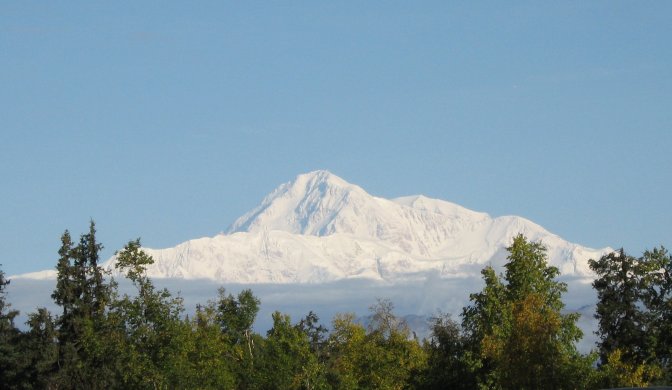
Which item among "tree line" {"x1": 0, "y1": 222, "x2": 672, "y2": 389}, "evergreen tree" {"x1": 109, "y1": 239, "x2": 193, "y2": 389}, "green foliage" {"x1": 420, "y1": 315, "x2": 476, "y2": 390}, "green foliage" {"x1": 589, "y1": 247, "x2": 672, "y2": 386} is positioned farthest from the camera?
"evergreen tree" {"x1": 109, "y1": 239, "x2": 193, "y2": 389}

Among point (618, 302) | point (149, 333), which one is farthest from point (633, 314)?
point (149, 333)

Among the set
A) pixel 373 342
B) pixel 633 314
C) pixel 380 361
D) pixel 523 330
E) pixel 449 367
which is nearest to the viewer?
pixel 523 330

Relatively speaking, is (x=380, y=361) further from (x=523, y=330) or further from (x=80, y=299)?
(x=523, y=330)

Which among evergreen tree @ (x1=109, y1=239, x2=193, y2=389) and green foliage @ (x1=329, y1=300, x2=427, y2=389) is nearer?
evergreen tree @ (x1=109, y1=239, x2=193, y2=389)

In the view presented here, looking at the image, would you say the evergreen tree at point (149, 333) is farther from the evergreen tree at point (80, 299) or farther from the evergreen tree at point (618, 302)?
the evergreen tree at point (618, 302)

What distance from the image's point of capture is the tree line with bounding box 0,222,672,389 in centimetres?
7719

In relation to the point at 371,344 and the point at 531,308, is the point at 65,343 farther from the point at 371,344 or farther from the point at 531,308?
the point at 531,308

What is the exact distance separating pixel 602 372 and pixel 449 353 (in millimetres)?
14794

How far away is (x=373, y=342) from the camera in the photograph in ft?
370

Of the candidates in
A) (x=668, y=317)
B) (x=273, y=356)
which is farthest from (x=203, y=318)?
(x=668, y=317)

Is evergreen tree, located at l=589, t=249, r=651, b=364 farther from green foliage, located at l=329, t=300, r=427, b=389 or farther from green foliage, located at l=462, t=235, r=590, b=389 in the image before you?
green foliage, located at l=462, t=235, r=590, b=389

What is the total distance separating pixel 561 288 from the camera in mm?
82375

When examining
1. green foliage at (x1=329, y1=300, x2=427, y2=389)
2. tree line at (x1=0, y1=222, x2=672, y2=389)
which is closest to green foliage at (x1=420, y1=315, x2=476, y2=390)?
tree line at (x1=0, y1=222, x2=672, y2=389)

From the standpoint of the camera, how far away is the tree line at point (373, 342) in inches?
3039
